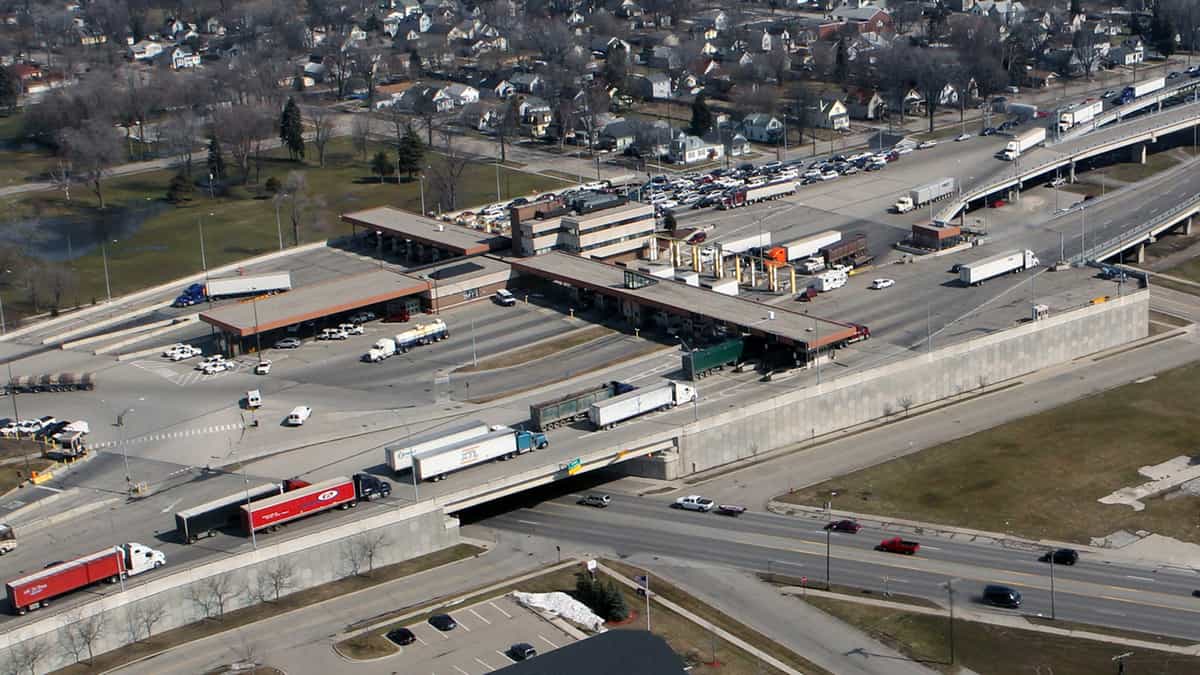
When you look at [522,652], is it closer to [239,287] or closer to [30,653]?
[30,653]

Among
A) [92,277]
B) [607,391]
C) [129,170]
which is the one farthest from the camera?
[129,170]

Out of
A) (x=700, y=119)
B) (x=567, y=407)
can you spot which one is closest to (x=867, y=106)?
(x=700, y=119)

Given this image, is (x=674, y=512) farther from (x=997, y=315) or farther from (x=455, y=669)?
(x=997, y=315)

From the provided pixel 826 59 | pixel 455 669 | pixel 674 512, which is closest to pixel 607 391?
pixel 674 512

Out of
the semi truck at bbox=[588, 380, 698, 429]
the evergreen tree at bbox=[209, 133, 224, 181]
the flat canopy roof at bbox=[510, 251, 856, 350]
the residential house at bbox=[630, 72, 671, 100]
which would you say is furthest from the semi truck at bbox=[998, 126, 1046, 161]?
the evergreen tree at bbox=[209, 133, 224, 181]

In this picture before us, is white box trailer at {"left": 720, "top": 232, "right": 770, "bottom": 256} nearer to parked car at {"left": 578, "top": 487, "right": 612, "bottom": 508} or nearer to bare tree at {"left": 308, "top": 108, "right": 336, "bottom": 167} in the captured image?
parked car at {"left": 578, "top": 487, "right": 612, "bottom": 508}

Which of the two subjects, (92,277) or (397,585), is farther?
(92,277)
